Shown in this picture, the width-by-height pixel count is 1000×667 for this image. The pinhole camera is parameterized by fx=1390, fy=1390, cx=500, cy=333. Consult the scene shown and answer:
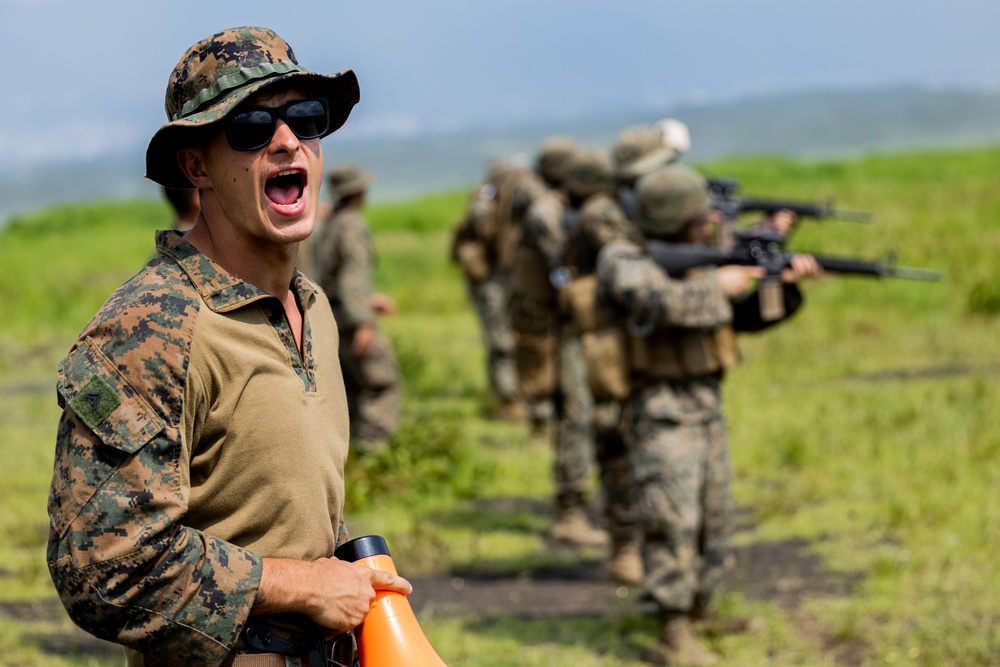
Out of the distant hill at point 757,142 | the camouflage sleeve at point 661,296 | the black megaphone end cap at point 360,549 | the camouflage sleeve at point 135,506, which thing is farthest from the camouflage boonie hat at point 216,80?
the distant hill at point 757,142

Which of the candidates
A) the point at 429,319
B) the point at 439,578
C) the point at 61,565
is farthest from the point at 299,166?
the point at 429,319

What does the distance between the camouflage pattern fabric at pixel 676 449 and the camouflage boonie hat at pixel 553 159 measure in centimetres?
276

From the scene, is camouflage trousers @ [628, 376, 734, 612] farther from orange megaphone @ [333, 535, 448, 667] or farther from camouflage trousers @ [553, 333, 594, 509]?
orange megaphone @ [333, 535, 448, 667]

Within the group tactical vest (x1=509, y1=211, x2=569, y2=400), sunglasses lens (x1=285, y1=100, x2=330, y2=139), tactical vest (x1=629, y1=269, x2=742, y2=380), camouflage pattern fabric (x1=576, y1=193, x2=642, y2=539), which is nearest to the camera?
sunglasses lens (x1=285, y1=100, x2=330, y2=139)

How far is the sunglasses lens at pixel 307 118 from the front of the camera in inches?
90.7

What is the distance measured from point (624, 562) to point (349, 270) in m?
2.48

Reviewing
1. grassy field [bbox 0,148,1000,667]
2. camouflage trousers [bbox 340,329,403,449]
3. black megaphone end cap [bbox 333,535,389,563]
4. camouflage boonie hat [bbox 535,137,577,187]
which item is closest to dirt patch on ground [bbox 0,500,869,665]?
grassy field [bbox 0,148,1000,667]

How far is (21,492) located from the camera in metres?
8.16

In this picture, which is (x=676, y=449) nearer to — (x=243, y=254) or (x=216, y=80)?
(x=243, y=254)

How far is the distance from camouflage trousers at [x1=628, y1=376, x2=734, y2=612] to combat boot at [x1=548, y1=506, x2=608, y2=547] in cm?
176

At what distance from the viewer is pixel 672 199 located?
545 cm

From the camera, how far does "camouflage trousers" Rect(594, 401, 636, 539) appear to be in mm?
6527

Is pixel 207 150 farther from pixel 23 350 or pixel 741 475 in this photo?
pixel 23 350

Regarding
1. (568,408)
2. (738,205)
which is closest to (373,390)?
(568,408)
